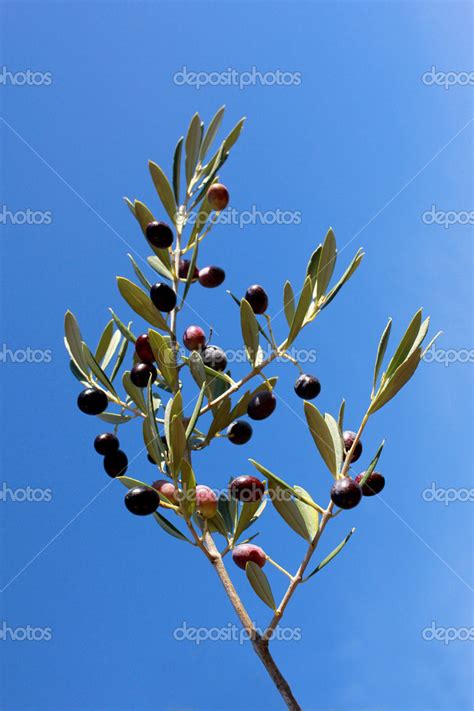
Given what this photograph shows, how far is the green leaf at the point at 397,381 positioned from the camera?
1.26 meters

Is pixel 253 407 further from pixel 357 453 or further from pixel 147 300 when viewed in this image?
pixel 147 300

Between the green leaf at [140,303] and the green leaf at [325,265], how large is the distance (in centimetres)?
36

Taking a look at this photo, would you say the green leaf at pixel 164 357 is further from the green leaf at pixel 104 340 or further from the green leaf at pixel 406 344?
the green leaf at pixel 406 344

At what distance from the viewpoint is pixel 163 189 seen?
1.78 m

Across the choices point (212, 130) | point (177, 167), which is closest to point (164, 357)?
point (177, 167)

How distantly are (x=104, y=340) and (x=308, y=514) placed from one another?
2.51ft

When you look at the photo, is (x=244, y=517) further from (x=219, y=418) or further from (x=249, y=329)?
(x=249, y=329)

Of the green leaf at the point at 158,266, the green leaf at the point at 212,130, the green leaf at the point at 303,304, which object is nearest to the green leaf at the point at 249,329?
the green leaf at the point at 303,304

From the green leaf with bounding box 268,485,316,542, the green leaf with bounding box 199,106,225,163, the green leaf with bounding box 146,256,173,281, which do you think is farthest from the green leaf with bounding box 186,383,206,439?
the green leaf with bounding box 199,106,225,163

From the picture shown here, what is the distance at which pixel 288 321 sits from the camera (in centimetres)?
156

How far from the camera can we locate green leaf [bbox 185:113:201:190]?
184cm

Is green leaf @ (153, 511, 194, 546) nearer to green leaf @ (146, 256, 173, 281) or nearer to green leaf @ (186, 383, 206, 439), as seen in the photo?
green leaf @ (186, 383, 206, 439)

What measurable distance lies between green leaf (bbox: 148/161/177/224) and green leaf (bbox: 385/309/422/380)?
0.74 meters

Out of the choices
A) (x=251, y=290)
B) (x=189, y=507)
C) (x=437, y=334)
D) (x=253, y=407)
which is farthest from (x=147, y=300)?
(x=437, y=334)
